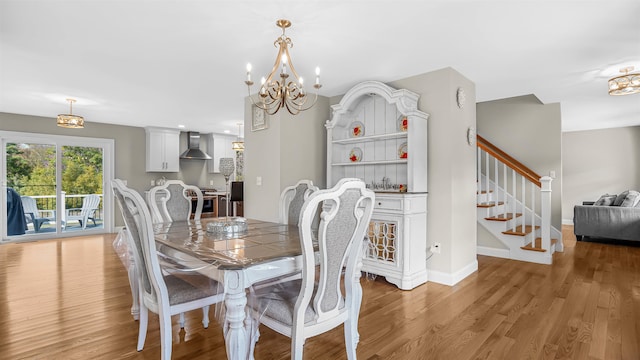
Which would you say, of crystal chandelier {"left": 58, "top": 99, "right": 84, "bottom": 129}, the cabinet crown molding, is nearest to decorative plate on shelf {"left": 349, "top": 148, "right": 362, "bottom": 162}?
the cabinet crown molding

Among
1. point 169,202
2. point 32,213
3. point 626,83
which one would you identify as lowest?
point 32,213

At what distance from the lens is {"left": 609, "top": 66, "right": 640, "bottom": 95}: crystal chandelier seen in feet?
10.9

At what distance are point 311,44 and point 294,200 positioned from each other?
1.38 metres

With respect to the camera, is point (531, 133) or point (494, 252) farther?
point (531, 133)

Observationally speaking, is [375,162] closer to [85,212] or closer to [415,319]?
[415,319]

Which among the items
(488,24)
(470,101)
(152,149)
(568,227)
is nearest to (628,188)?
(568,227)

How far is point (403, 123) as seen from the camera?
3740mm

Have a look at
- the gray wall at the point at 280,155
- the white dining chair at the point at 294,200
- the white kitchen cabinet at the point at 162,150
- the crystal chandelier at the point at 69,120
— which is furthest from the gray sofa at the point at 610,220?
the crystal chandelier at the point at 69,120

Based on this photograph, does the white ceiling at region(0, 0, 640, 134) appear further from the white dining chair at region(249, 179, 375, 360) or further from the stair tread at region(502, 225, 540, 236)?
the stair tread at region(502, 225, 540, 236)

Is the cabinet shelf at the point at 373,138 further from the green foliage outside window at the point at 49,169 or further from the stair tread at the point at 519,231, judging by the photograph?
the green foliage outside window at the point at 49,169

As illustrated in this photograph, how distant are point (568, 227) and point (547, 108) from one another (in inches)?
152

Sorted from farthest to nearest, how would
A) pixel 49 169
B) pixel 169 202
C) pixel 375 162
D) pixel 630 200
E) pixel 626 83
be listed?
1. pixel 49 169
2. pixel 630 200
3. pixel 375 162
4. pixel 626 83
5. pixel 169 202

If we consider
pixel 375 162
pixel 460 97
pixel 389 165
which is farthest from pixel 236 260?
pixel 460 97

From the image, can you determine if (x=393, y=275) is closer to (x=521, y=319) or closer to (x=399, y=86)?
(x=521, y=319)
